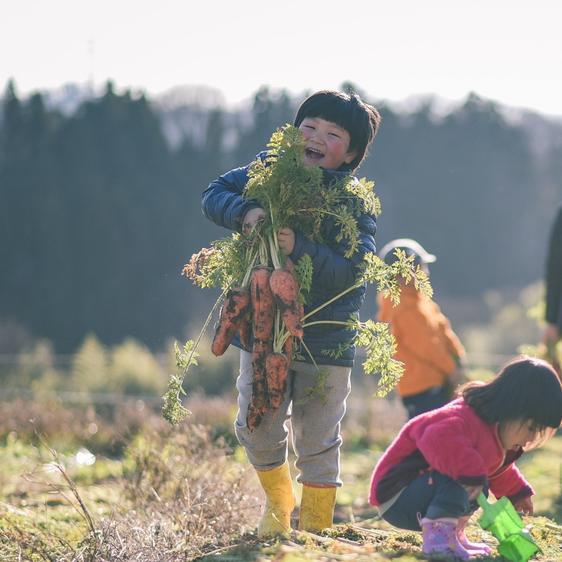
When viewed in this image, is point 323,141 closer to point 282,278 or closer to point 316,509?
point 282,278

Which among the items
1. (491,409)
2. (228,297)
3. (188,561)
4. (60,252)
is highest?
(228,297)

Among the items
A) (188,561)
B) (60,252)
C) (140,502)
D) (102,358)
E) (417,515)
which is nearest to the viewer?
(188,561)

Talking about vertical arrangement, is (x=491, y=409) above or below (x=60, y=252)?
above

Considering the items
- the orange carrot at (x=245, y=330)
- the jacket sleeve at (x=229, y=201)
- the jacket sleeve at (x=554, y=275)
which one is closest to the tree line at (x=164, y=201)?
the jacket sleeve at (x=554, y=275)

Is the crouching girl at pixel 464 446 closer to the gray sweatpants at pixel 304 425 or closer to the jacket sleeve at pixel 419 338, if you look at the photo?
the gray sweatpants at pixel 304 425

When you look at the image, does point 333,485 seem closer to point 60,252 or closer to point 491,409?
point 491,409

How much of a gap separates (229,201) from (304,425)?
98 centimetres

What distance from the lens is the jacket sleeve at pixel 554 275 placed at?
657 cm

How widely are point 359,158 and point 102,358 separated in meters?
13.1

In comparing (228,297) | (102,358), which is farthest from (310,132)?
(102,358)

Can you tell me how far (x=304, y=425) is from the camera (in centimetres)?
401

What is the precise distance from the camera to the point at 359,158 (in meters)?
4.15

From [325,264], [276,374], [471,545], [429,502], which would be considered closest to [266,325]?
[276,374]

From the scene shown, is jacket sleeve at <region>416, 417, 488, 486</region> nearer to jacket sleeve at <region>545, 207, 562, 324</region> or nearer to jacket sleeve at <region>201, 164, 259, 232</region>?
jacket sleeve at <region>201, 164, 259, 232</region>
